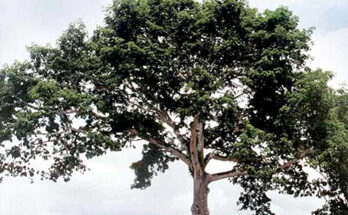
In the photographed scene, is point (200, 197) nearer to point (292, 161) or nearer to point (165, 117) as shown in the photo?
point (165, 117)

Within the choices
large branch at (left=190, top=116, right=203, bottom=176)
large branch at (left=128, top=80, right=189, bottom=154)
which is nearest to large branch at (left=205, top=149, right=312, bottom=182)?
large branch at (left=190, top=116, right=203, bottom=176)

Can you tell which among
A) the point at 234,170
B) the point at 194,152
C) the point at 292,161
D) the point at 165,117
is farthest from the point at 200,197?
the point at 292,161

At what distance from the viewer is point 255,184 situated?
2555 cm

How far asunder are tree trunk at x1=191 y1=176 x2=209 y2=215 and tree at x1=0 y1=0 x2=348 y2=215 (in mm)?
52

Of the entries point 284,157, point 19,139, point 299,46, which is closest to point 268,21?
point 299,46

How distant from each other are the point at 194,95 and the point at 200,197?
613 centimetres

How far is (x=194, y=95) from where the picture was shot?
19719mm

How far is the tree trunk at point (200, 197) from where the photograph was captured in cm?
2280

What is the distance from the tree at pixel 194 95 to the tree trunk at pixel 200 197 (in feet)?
0.17

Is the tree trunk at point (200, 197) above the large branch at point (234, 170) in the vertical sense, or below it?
below

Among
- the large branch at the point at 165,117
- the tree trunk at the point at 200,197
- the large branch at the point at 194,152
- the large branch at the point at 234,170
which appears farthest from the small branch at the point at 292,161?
the large branch at the point at 165,117

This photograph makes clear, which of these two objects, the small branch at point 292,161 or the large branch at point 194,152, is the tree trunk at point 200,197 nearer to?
the large branch at point 194,152

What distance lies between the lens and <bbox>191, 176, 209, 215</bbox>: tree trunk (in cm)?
2280

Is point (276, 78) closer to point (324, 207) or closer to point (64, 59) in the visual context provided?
point (324, 207)
